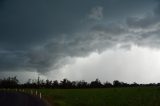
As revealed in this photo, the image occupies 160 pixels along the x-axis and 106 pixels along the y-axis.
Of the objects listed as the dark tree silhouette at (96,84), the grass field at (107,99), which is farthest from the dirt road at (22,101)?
the dark tree silhouette at (96,84)

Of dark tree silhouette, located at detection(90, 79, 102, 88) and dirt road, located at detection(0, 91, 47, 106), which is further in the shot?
dark tree silhouette, located at detection(90, 79, 102, 88)

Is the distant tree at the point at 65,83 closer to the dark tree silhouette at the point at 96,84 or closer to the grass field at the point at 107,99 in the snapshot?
the dark tree silhouette at the point at 96,84

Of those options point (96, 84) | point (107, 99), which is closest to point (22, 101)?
point (107, 99)

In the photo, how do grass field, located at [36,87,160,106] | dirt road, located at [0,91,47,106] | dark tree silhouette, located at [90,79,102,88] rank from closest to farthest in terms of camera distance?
dirt road, located at [0,91,47,106]
grass field, located at [36,87,160,106]
dark tree silhouette, located at [90,79,102,88]

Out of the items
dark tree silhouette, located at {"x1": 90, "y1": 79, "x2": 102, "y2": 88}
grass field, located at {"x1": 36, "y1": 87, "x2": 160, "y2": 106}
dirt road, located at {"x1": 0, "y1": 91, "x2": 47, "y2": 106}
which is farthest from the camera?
dark tree silhouette, located at {"x1": 90, "y1": 79, "x2": 102, "y2": 88}

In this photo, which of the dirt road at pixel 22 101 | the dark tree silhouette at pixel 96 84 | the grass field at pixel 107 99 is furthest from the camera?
the dark tree silhouette at pixel 96 84

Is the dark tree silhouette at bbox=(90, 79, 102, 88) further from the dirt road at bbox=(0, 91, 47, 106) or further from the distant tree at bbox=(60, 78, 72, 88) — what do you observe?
the dirt road at bbox=(0, 91, 47, 106)

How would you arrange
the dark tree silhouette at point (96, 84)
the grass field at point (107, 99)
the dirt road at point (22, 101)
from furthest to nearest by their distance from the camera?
the dark tree silhouette at point (96, 84)
the grass field at point (107, 99)
the dirt road at point (22, 101)

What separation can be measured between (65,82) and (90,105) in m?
151

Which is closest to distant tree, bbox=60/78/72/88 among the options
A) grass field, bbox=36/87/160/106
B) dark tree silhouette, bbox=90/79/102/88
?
dark tree silhouette, bbox=90/79/102/88

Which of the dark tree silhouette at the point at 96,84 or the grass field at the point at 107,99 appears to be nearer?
the grass field at the point at 107,99

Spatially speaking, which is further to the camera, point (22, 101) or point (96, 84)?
point (96, 84)

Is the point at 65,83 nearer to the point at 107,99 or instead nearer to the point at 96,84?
the point at 96,84

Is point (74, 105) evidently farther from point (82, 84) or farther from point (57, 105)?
point (82, 84)
